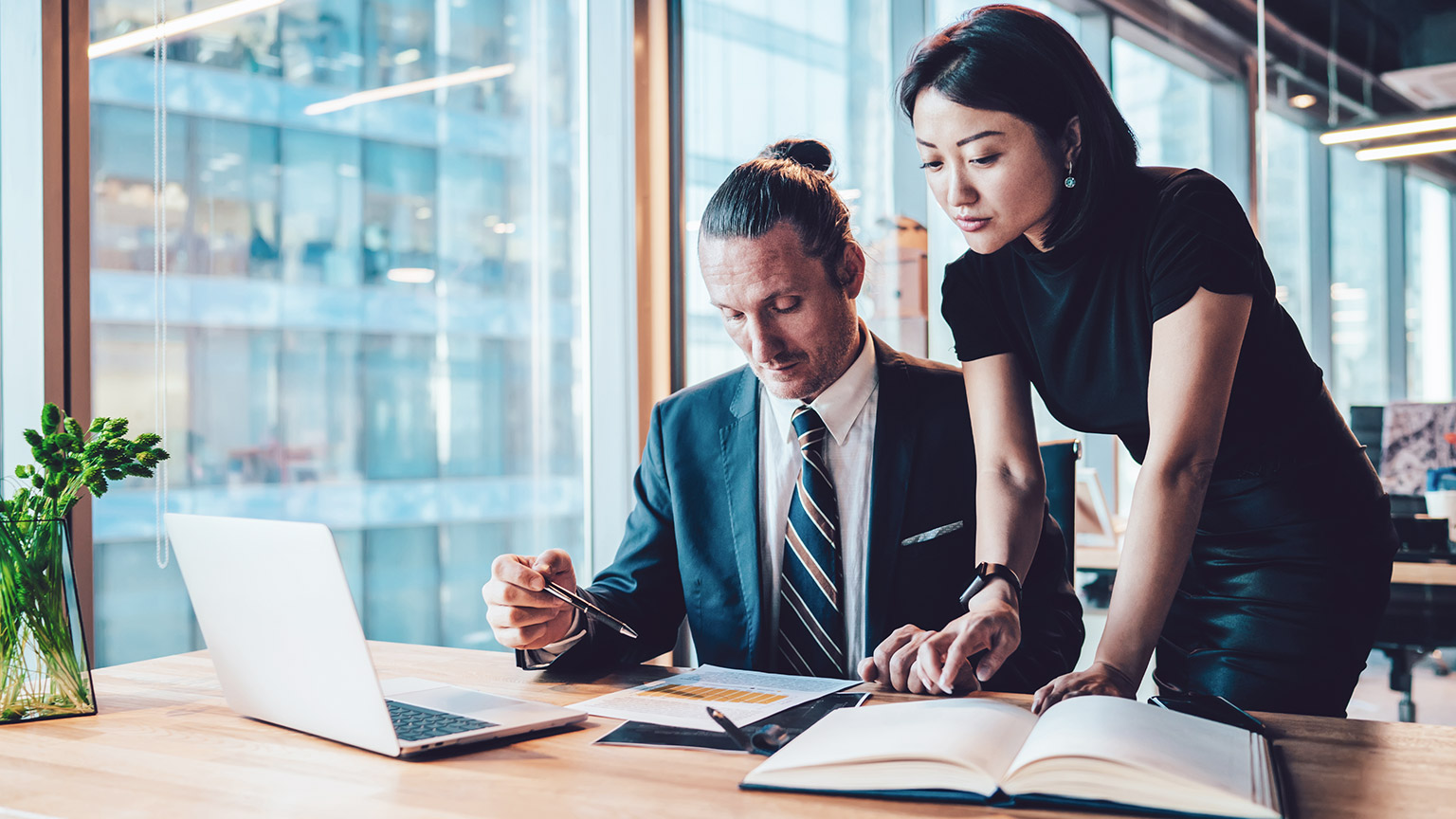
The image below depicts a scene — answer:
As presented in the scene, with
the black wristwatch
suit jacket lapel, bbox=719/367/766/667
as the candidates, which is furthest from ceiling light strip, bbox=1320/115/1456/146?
the black wristwatch

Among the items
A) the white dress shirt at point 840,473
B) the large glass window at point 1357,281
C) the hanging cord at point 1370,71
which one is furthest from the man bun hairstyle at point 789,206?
the hanging cord at point 1370,71

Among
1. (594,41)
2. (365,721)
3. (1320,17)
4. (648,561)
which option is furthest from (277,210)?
(1320,17)

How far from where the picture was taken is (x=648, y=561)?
1.59 m

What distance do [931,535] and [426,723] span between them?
30.4 inches

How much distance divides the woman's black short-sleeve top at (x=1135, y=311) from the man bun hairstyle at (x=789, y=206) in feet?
0.72

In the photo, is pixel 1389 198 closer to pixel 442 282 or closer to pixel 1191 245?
pixel 1191 245

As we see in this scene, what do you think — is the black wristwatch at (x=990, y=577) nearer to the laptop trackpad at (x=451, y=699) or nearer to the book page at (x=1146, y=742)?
the book page at (x=1146, y=742)

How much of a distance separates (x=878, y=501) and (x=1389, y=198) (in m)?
2.17

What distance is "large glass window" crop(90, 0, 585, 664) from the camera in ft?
9.95

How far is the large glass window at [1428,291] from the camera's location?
8.95 feet

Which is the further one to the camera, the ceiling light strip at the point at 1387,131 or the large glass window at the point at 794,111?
the large glass window at the point at 794,111

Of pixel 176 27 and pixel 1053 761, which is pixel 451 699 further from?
pixel 176 27

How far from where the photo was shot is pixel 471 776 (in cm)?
85

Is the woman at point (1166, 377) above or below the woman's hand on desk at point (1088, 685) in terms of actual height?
above
